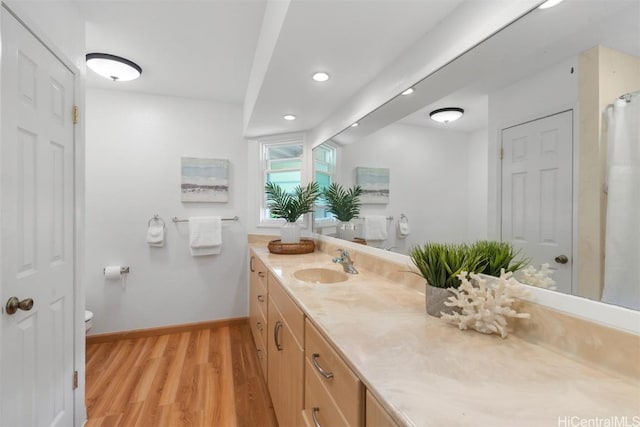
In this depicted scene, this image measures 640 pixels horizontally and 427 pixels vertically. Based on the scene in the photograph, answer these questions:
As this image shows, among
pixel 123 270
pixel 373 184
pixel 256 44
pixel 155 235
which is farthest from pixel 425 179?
pixel 123 270

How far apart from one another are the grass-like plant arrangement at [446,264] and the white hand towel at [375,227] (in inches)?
25.0

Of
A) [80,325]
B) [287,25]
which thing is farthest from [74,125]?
[287,25]

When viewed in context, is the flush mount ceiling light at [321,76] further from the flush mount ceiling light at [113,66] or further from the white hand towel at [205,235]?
the white hand towel at [205,235]

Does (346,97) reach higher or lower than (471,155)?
higher

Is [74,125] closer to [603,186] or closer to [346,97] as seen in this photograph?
[346,97]

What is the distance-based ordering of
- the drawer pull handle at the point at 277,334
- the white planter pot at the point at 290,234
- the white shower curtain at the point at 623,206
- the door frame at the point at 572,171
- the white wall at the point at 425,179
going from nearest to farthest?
the white shower curtain at the point at 623,206
the door frame at the point at 572,171
the white wall at the point at 425,179
the drawer pull handle at the point at 277,334
the white planter pot at the point at 290,234

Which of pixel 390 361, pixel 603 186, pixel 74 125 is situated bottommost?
pixel 390 361

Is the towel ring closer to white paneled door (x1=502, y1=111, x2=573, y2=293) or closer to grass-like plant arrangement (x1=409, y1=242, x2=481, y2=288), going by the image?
grass-like plant arrangement (x1=409, y1=242, x2=481, y2=288)

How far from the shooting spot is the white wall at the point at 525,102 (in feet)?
2.60

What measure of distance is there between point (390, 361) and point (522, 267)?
574mm

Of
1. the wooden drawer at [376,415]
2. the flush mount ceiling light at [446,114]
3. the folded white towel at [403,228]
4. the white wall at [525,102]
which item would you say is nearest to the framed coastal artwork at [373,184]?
the folded white towel at [403,228]

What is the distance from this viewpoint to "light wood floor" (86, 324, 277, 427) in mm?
1648

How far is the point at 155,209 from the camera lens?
2.71 m

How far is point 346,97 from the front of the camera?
1918 mm
